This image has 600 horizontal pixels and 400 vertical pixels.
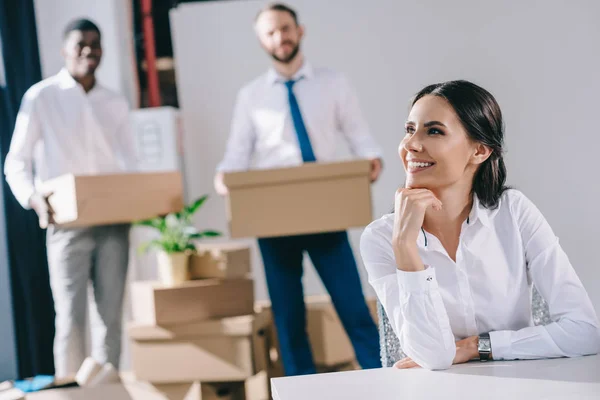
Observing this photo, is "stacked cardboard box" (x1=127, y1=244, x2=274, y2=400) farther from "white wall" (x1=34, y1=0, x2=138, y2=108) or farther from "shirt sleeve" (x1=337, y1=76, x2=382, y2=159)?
"white wall" (x1=34, y1=0, x2=138, y2=108)

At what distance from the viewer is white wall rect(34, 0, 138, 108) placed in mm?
3545

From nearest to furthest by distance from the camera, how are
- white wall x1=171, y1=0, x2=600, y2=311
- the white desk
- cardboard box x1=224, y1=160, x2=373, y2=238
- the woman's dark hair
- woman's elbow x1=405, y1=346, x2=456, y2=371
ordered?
the white desk → woman's elbow x1=405, y1=346, x2=456, y2=371 → the woman's dark hair → cardboard box x1=224, y1=160, x2=373, y2=238 → white wall x1=171, y1=0, x2=600, y2=311

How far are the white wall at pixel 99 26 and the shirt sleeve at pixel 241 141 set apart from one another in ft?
3.36

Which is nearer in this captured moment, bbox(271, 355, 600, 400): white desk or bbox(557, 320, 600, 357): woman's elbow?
bbox(271, 355, 600, 400): white desk

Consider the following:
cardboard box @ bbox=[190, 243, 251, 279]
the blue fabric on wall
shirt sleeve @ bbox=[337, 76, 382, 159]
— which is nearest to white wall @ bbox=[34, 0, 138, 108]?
the blue fabric on wall

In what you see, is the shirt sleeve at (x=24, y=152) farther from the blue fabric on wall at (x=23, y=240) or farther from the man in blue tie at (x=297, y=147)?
the man in blue tie at (x=297, y=147)

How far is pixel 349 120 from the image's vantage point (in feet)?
9.26

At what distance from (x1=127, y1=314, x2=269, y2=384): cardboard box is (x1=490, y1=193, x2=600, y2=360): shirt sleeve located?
149cm

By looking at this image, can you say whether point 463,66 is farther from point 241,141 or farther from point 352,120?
point 241,141

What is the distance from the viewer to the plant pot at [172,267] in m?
2.86

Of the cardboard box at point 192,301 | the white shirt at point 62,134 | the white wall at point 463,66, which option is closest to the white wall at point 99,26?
the white wall at point 463,66

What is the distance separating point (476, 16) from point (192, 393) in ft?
8.20

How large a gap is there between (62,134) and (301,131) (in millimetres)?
916

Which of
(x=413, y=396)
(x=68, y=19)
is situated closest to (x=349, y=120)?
(x=68, y=19)
